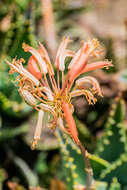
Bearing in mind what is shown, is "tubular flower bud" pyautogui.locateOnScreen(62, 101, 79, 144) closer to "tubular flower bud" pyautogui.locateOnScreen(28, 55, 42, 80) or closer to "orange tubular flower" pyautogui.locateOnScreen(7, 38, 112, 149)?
"orange tubular flower" pyautogui.locateOnScreen(7, 38, 112, 149)

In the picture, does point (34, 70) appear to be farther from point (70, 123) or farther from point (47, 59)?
point (70, 123)

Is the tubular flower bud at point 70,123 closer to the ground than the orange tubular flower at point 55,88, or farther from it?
closer to the ground

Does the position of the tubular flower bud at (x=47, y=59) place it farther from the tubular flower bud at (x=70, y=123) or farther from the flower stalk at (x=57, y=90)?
the tubular flower bud at (x=70, y=123)

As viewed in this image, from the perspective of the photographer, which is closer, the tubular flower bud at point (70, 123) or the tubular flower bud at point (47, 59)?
the tubular flower bud at point (70, 123)

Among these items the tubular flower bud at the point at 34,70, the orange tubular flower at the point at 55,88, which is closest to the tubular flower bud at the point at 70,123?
the orange tubular flower at the point at 55,88

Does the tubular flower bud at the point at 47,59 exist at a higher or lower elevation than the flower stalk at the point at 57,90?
higher

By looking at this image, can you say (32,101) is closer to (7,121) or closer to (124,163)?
(124,163)

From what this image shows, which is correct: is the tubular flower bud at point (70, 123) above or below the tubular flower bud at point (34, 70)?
below

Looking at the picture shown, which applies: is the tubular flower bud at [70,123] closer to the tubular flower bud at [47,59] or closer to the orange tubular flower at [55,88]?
the orange tubular flower at [55,88]

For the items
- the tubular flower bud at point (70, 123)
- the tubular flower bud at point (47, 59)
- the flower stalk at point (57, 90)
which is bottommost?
the tubular flower bud at point (70, 123)

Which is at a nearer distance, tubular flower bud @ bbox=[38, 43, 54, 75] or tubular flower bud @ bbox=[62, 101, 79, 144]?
tubular flower bud @ bbox=[62, 101, 79, 144]

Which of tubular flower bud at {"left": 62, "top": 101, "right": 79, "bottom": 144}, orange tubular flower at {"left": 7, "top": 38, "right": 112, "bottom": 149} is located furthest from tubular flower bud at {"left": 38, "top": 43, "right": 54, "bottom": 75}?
tubular flower bud at {"left": 62, "top": 101, "right": 79, "bottom": 144}

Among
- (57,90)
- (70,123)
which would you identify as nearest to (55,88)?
(57,90)
